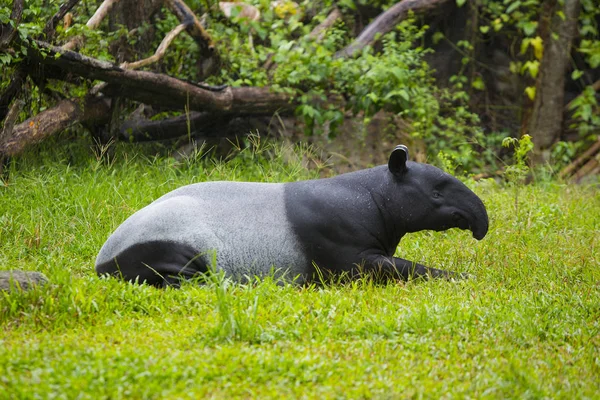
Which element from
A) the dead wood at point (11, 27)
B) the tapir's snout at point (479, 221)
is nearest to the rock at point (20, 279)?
the tapir's snout at point (479, 221)

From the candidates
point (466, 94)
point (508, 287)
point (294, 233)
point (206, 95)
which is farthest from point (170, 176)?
point (466, 94)

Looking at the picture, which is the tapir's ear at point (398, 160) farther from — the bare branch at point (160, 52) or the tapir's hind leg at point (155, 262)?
the bare branch at point (160, 52)

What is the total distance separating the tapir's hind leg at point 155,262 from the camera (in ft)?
17.6

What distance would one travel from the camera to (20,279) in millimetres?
4621

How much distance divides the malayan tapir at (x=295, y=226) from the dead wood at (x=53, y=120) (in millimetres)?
2858

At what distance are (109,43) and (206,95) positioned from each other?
1.29m

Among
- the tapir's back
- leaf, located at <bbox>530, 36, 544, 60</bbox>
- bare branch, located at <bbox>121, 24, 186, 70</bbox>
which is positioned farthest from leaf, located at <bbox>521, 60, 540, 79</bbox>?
the tapir's back

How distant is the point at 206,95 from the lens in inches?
362

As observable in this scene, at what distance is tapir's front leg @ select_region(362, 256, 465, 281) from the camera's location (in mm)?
5703

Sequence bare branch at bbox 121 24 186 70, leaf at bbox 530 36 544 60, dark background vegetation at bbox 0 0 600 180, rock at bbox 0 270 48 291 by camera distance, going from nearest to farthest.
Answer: rock at bbox 0 270 48 291, dark background vegetation at bbox 0 0 600 180, bare branch at bbox 121 24 186 70, leaf at bbox 530 36 544 60

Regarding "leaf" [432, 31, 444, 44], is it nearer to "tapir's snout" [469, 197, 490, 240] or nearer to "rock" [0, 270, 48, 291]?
"tapir's snout" [469, 197, 490, 240]

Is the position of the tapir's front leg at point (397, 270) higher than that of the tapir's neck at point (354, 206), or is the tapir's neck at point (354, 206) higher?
the tapir's neck at point (354, 206)

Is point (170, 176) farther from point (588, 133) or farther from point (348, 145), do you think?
point (588, 133)

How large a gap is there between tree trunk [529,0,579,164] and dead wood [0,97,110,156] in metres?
6.66
